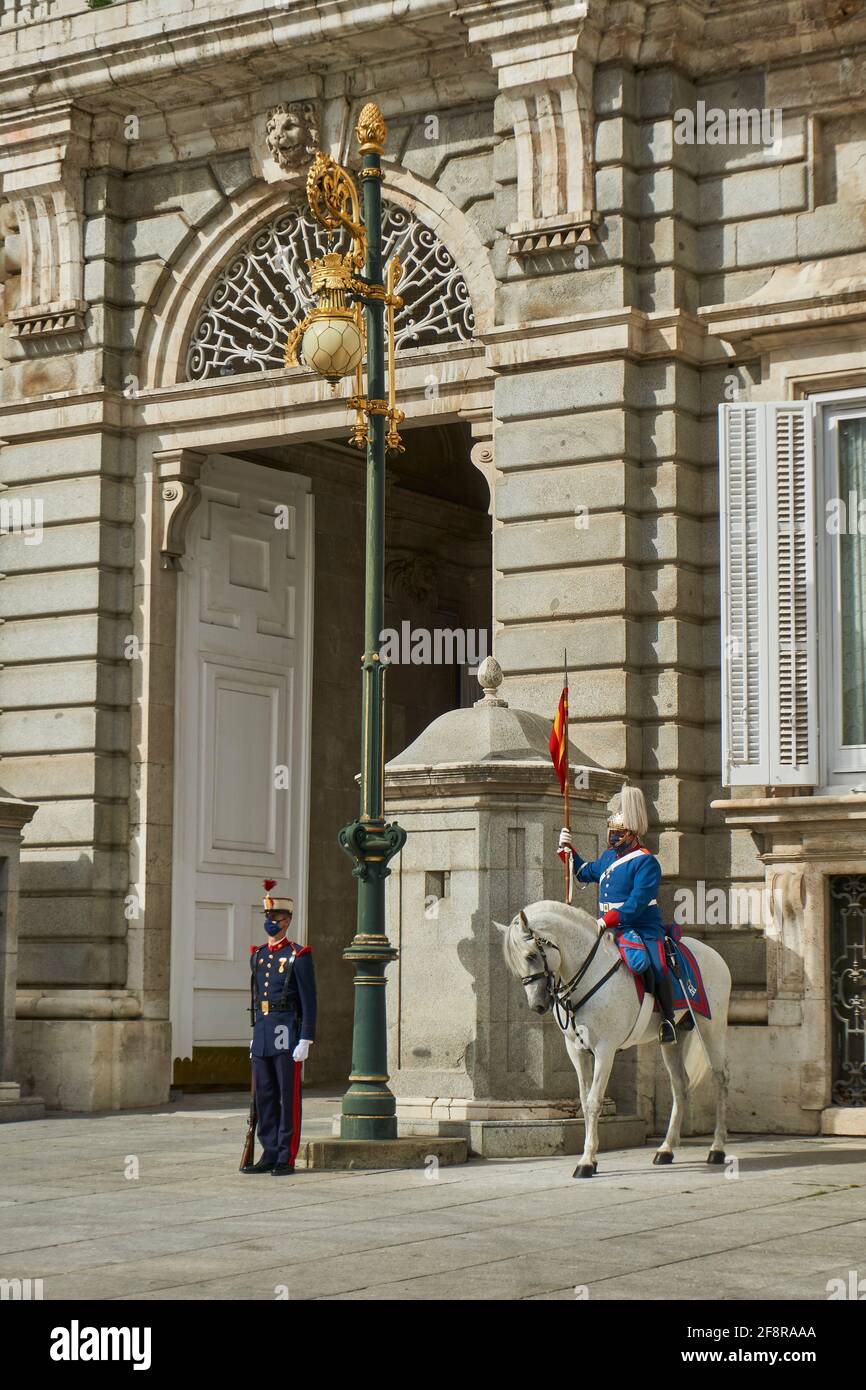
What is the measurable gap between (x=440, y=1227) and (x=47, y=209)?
11815 millimetres

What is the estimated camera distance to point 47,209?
18922 mm

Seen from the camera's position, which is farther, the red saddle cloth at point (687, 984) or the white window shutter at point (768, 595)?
the white window shutter at point (768, 595)

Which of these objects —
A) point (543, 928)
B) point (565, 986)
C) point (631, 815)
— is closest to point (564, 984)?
point (565, 986)

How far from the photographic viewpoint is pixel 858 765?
1488cm

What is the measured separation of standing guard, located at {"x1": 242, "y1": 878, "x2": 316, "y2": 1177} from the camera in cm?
1234

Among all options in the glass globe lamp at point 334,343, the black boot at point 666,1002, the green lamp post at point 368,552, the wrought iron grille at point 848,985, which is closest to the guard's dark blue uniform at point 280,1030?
the green lamp post at point 368,552

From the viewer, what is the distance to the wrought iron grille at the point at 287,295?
17188mm

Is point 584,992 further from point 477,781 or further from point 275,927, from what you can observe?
point 275,927

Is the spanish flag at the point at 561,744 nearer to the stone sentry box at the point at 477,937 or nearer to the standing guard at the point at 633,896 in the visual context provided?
the stone sentry box at the point at 477,937

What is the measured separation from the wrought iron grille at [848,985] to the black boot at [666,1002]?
95.6 inches
